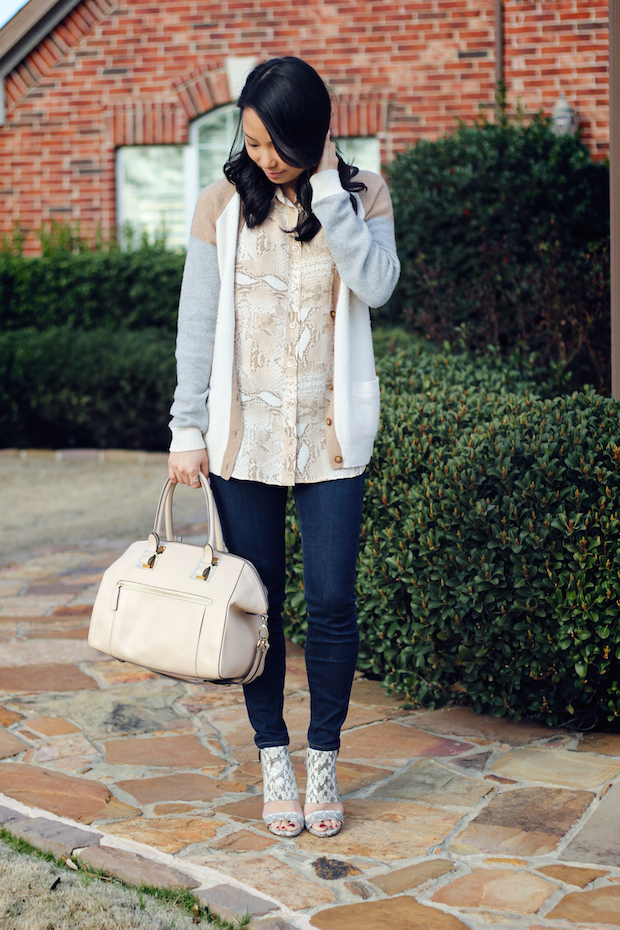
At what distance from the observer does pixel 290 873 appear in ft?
8.00

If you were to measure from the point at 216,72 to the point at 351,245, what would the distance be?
890 centimetres

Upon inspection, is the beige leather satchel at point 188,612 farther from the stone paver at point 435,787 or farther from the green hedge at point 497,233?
the green hedge at point 497,233

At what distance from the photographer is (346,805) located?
2852 mm

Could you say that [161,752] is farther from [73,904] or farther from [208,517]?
[208,517]

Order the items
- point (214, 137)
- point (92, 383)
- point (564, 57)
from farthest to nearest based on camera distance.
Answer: point (214, 137), point (564, 57), point (92, 383)

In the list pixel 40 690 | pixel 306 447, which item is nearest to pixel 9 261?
pixel 40 690

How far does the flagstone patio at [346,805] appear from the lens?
7.64 ft

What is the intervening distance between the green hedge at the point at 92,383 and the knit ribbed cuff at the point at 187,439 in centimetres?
657

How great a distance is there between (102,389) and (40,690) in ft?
18.2

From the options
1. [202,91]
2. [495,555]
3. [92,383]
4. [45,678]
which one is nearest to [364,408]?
[495,555]

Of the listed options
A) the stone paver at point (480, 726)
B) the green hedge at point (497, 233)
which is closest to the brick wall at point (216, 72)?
the green hedge at point (497, 233)

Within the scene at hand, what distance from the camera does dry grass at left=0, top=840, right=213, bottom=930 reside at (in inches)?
87.0

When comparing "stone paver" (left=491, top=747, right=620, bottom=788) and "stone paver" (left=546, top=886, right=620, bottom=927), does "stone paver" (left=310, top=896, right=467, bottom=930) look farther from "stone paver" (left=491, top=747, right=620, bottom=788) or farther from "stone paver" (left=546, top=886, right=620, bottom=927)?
"stone paver" (left=491, top=747, right=620, bottom=788)

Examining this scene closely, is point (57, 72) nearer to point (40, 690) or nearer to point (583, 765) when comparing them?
point (40, 690)
